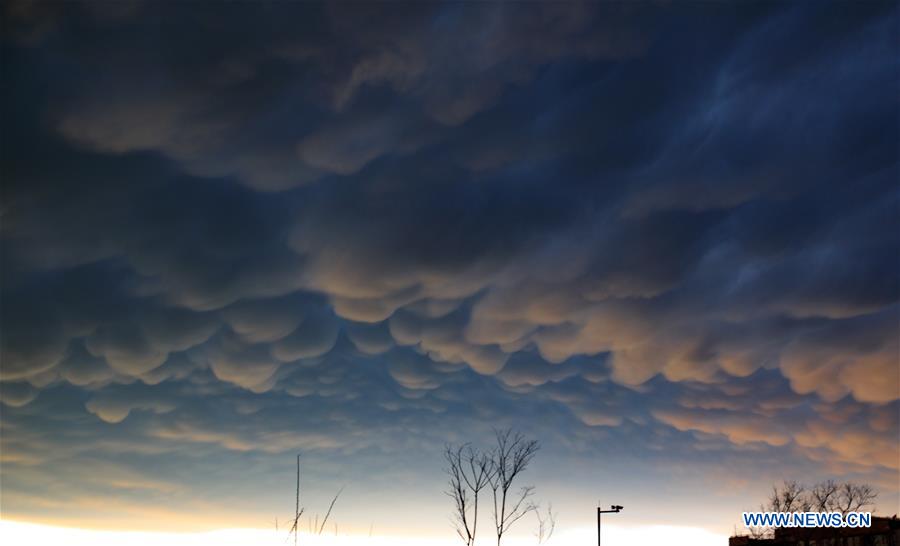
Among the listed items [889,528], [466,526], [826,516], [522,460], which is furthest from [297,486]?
[826,516]

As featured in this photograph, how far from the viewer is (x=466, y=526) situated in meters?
52.6

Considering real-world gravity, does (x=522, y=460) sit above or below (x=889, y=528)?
above

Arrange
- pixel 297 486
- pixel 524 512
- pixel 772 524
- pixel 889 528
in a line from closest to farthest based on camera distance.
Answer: pixel 297 486 → pixel 889 528 → pixel 524 512 → pixel 772 524

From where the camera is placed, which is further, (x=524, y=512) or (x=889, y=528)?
(x=524, y=512)

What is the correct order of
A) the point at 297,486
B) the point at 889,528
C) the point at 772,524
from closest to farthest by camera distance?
the point at 297,486 < the point at 889,528 < the point at 772,524

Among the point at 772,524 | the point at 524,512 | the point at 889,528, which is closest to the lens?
the point at 889,528

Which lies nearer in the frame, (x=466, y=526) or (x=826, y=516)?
(x=466, y=526)

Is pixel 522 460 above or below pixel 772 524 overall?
above

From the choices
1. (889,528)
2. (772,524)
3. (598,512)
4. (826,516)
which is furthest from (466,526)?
(826,516)

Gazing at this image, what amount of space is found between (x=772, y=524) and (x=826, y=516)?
794 cm

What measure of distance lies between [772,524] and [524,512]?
36364 millimetres

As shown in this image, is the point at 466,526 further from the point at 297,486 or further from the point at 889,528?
the point at 297,486

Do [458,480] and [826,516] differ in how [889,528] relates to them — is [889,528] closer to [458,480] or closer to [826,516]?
[458,480]

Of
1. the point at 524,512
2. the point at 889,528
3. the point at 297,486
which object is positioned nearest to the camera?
the point at 297,486
